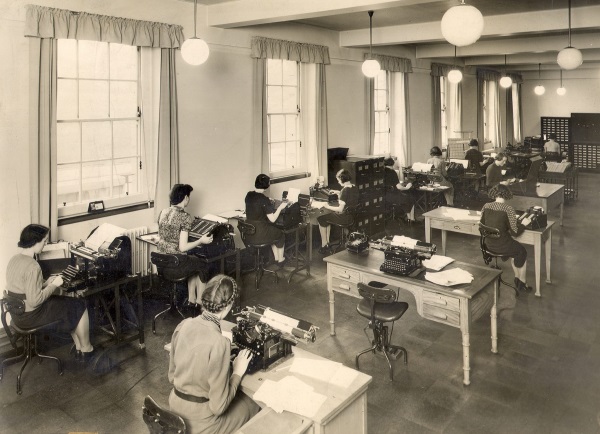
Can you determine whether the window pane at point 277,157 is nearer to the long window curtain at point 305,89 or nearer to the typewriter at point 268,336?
the long window curtain at point 305,89

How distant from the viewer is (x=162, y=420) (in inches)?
99.3

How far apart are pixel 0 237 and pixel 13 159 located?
77cm

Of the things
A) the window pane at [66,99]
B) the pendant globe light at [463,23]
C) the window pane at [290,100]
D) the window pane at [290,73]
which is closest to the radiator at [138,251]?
the window pane at [66,99]

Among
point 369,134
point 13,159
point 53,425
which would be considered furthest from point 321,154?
point 53,425

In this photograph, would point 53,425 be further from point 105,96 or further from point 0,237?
point 105,96

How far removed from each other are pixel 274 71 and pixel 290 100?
0.57m

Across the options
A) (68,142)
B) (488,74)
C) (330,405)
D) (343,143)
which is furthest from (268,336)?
(488,74)

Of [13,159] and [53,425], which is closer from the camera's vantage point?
[53,425]

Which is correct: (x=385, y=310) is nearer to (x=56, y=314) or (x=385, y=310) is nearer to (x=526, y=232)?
(x=526, y=232)

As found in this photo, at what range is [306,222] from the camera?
733 cm

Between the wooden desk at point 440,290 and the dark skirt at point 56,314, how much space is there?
2.35 m

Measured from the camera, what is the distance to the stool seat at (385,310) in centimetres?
435

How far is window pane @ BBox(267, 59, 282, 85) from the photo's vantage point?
27.1 feet

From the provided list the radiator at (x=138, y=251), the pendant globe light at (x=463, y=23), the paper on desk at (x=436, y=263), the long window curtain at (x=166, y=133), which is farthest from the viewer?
the long window curtain at (x=166, y=133)
